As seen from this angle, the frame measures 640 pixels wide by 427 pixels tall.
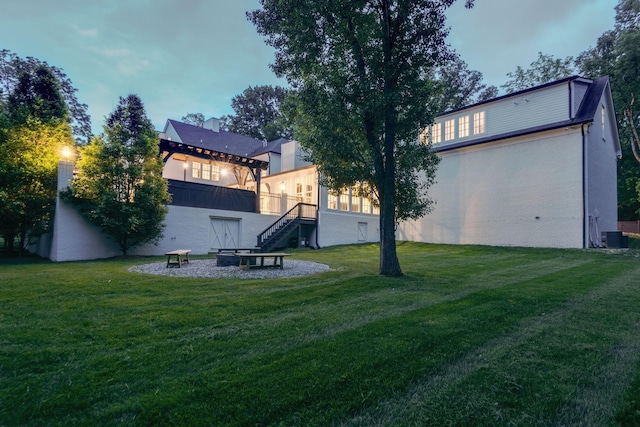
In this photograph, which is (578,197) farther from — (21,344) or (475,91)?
(475,91)

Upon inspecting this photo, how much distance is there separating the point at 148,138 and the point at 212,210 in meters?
4.47

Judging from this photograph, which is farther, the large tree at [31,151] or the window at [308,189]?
the window at [308,189]

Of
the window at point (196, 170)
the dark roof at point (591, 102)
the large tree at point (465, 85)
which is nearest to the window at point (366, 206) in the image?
the window at point (196, 170)

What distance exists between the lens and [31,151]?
12359 millimetres

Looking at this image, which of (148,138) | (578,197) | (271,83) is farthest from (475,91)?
(148,138)

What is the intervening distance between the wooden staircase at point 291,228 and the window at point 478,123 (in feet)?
33.9

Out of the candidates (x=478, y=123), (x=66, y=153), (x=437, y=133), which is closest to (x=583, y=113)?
(x=478, y=123)

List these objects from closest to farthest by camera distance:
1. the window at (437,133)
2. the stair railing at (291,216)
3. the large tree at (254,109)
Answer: the stair railing at (291,216) → the window at (437,133) → the large tree at (254,109)

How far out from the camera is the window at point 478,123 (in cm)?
1880

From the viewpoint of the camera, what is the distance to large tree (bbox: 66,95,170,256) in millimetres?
12047

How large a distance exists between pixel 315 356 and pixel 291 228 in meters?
13.7

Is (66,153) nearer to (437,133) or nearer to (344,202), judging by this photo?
(344,202)

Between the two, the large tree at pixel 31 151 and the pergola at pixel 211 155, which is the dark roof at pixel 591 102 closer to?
the pergola at pixel 211 155

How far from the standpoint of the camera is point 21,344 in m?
3.52
